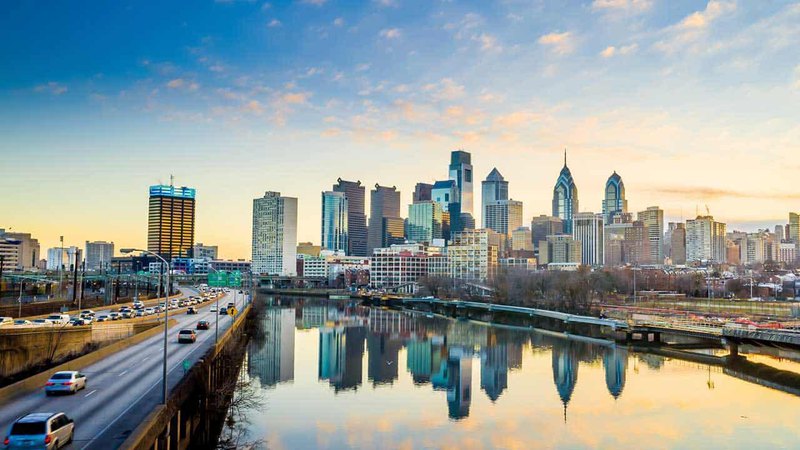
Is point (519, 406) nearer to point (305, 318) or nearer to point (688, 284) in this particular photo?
point (305, 318)

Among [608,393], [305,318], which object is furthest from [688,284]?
[608,393]

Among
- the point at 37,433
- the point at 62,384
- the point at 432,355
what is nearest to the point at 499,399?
the point at 432,355

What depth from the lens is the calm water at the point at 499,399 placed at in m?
41.1

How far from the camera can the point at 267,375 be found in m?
61.5

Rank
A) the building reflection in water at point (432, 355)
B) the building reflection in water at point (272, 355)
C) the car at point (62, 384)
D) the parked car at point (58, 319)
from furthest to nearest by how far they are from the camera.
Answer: the parked car at point (58, 319) → the building reflection in water at point (272, 355) → the building reflection in water at point (432, 355) → the car at point (62, 384)

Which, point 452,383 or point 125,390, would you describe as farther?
point 452,383

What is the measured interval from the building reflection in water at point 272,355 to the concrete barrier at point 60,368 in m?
10.6

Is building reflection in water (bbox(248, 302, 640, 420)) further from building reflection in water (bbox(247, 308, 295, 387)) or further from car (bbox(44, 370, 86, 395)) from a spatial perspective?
car (bbox(44, 370, 86, 395))

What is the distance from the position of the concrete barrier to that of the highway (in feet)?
1.33

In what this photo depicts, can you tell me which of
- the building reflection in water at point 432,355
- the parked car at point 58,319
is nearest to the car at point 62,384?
the building reflection in water at point 432,355

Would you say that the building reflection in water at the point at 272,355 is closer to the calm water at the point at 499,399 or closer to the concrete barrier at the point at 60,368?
the calm water at the point at 499,399

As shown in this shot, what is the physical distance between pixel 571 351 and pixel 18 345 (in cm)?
6020

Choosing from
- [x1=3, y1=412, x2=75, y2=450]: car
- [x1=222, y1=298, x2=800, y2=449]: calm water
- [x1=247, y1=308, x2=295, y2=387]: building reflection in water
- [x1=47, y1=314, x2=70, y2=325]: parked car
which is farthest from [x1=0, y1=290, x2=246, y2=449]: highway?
[x1=47, y1=314, x2=70, y2=325]: parked car

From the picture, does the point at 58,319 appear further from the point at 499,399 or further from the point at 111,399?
the point at 499,399
